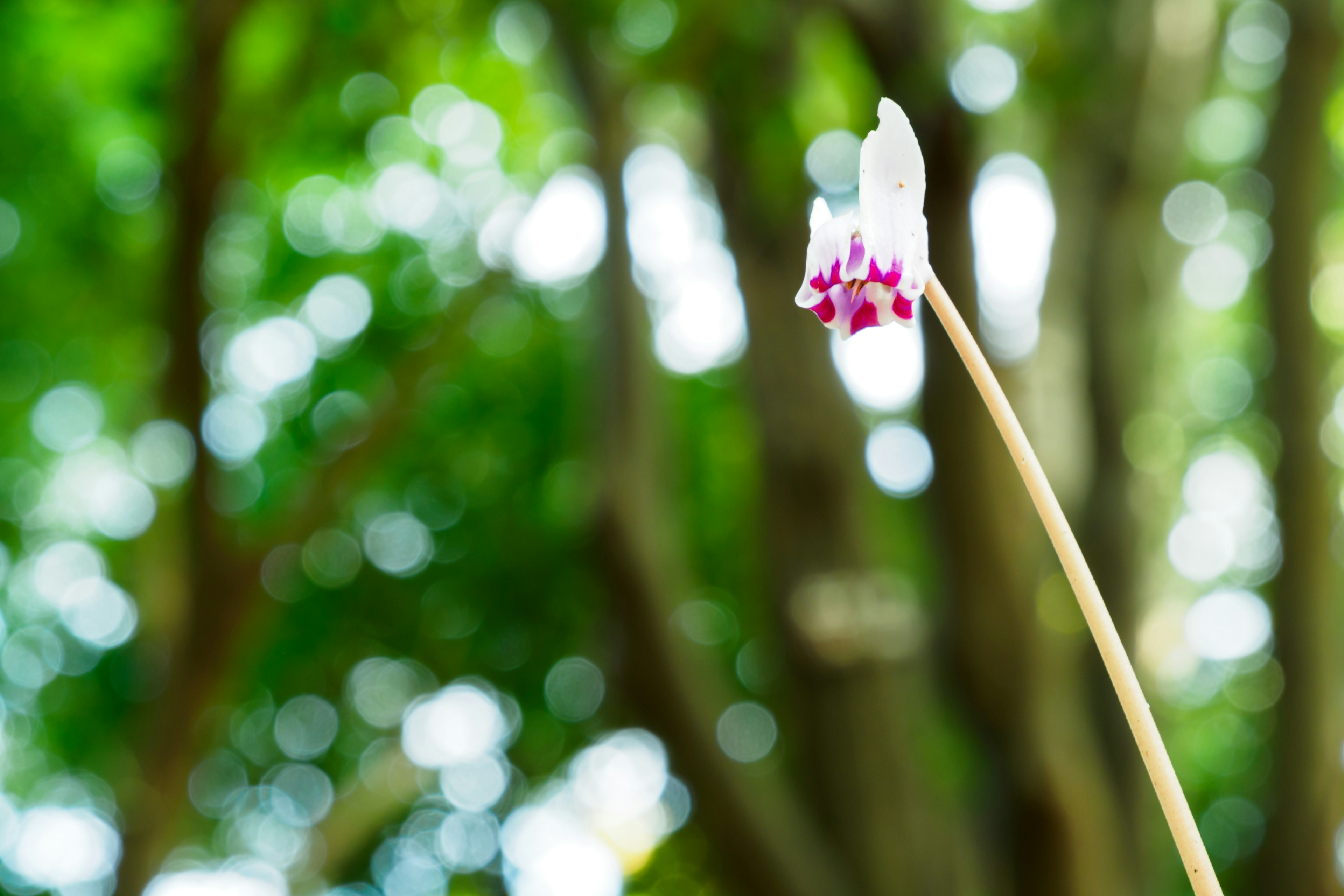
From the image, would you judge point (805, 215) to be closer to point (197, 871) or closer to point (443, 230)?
point (443, 230)

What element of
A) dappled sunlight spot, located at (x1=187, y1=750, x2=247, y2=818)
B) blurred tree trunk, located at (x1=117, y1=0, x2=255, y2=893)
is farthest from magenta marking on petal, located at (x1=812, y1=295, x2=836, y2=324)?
dappled sunlight spot, located at (x1=187, y1=750, x2=247, y2=818)

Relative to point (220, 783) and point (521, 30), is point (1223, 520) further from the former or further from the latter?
point (220, 783)

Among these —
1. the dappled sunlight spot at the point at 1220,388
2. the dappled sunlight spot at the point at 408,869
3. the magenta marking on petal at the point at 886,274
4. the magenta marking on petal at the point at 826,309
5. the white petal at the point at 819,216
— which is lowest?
the dappled sunlight spot at the point at 408,869

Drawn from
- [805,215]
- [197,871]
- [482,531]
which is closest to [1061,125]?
[805,215]

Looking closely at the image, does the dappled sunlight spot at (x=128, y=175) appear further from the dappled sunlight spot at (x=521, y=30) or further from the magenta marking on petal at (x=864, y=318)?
the magenta marking on petal at (x=864, y=318)

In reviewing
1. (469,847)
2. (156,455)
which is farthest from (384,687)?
(156,455)

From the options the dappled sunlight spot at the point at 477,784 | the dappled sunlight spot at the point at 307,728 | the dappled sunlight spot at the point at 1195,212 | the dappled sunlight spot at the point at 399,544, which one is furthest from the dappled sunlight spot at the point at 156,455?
the dappled sunlight spot at the point at 1195,212

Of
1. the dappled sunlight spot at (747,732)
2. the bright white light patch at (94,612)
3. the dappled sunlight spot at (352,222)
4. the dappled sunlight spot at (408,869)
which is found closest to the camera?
the dappled sunlight spot at (747,732)
